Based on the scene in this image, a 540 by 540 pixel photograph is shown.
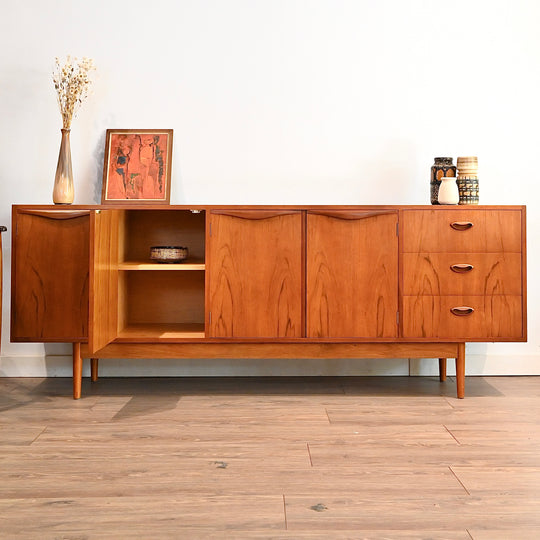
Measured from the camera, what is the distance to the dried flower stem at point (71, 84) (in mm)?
2510

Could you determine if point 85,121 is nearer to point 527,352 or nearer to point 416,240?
point 416,240

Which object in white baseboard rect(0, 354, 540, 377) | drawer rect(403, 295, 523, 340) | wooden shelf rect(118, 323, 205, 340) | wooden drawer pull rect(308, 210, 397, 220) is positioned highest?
wooden drawer pull rect(308, 210, 397, 220)

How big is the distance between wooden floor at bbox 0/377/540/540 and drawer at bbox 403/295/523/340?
27cm

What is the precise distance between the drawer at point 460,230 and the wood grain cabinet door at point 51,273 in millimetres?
1263

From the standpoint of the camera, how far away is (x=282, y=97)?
2773 millimetres

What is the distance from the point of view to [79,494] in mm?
1456

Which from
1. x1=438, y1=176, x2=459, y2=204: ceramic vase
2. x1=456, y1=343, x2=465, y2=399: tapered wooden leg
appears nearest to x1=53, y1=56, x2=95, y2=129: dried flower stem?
x1=438, y1=176, x2=459, y2=204: ceramic vase

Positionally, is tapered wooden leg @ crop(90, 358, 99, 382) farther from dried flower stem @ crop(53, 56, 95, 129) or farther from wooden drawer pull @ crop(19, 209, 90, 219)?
dried flower stem @ crop(53, 56, 95, 129)

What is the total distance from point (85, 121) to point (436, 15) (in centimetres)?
168

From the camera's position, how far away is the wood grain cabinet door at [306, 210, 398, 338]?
236 cm

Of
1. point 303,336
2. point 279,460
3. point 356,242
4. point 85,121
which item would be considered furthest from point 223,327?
point 85,121

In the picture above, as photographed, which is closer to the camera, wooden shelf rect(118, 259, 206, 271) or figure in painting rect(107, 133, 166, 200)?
wooden shelf rect(118, 259, 206, 271)

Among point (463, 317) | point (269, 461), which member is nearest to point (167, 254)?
point (269, 461)

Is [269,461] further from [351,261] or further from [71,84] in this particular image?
[71,84]
